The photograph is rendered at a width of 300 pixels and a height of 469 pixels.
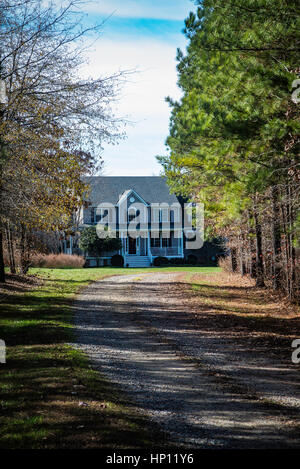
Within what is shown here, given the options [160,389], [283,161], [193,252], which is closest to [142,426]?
[160,389]

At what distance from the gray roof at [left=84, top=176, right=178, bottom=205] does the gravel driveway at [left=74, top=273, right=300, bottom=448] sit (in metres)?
31.9

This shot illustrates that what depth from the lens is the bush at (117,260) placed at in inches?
1597

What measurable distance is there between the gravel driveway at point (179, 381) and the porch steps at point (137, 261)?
2900 cm

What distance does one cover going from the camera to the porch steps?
42188 millimetres

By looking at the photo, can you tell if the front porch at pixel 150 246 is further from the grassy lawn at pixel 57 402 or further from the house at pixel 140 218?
the grassy lawn at pixel 57 402

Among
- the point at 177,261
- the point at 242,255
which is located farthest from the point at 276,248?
the point at 177,261

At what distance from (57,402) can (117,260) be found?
117 ft

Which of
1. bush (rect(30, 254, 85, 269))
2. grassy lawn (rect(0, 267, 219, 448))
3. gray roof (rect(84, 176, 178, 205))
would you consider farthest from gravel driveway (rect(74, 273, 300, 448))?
gray roof (rect(84, 176, 178, 205))

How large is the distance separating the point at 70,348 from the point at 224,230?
14.7m

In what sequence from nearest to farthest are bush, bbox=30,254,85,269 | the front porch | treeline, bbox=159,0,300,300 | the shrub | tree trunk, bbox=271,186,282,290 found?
treeline, bbox=159,0,300,300 → tree trunk, bbox=271,186,282,290 → bush, bbox=30,254,85,269 → the shrub → the front porch

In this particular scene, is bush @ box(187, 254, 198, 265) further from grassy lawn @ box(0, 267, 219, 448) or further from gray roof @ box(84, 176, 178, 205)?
grassy lawn @ box(0, 267, 219, 448)

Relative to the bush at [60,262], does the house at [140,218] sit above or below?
above

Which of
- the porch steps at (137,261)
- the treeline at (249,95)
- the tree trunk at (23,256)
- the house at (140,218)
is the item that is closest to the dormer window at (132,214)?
the house at (140,218)

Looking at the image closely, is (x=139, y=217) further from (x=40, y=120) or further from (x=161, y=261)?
(x=40, y=120)
